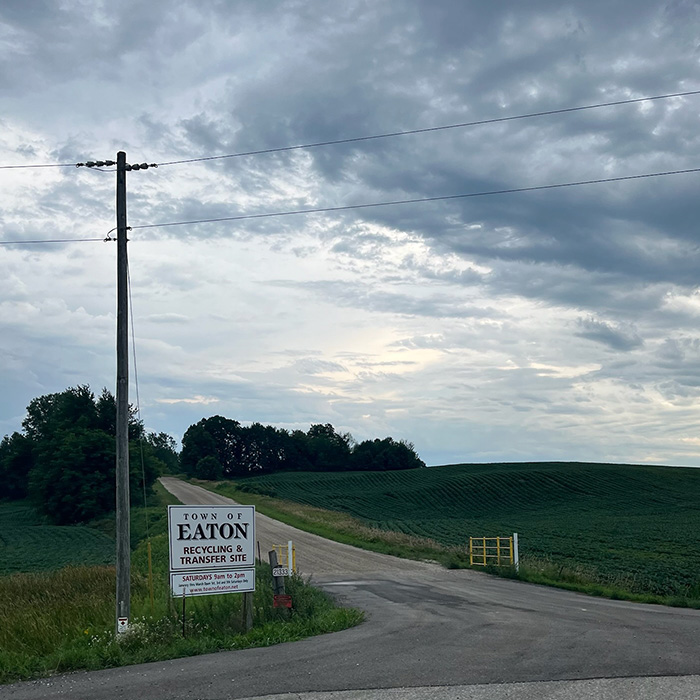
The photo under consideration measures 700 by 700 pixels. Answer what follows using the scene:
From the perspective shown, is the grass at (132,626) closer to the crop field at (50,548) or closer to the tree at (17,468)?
the crop field at (50,548)

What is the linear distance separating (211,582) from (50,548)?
116 feet

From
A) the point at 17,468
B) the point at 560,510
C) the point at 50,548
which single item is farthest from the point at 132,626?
the point at 17,468

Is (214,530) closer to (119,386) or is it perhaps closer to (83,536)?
(119,386)

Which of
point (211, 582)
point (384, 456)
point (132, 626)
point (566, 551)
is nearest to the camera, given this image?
point (132, 626)

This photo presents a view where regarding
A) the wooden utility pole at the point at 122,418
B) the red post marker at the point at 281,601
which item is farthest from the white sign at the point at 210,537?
the red post marker at the point at 281,601

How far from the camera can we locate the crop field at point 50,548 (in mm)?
33938

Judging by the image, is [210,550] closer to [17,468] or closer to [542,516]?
[542,516]

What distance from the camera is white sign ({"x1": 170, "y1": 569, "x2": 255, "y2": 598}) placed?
12.7 m

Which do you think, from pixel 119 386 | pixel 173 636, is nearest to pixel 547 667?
pixel 173 636

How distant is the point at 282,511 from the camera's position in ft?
206

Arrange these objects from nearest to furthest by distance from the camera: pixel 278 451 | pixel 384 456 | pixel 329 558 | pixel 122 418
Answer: pixel 122 418
pixel 329 558
pixel 384 456
pixel 278 451

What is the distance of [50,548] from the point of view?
4444 cm

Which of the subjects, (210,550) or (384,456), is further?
(384,456)

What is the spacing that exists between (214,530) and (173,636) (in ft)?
6.12
